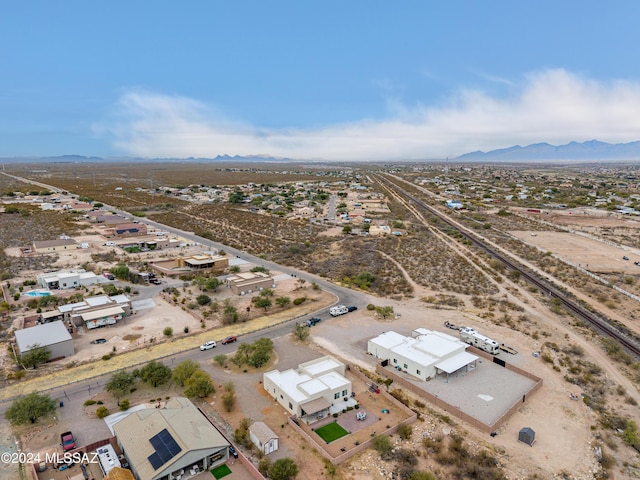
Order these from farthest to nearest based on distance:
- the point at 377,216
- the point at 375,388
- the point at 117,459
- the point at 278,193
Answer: the point at 278,193 → the point at 377,216 → the point at 375,388 → the point at 117,459

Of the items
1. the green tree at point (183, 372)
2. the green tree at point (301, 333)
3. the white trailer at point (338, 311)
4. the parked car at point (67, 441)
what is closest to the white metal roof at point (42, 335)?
the green tree at point (183, 372)

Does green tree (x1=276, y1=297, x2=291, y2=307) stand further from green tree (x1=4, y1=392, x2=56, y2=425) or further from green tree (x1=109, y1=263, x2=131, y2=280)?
green tree (x1=4, y1=392, x2=56, y2=425)

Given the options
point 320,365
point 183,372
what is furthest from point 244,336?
point 320,365

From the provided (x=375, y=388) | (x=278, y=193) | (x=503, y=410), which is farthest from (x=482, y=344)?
(x=278, y=193)

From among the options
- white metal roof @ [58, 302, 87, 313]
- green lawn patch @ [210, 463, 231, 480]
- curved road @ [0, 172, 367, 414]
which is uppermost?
white metal roof @ [58, 302, 87, 313]

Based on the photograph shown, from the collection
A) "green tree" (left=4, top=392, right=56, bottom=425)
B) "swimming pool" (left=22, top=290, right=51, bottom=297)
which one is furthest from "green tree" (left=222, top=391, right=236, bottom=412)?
"swimming pool" (left=22, top=290, right=51, bottom=297)

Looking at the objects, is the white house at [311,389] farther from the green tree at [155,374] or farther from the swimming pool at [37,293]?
the swimming pool at [37,293]

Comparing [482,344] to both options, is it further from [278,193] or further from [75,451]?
[278,193]
